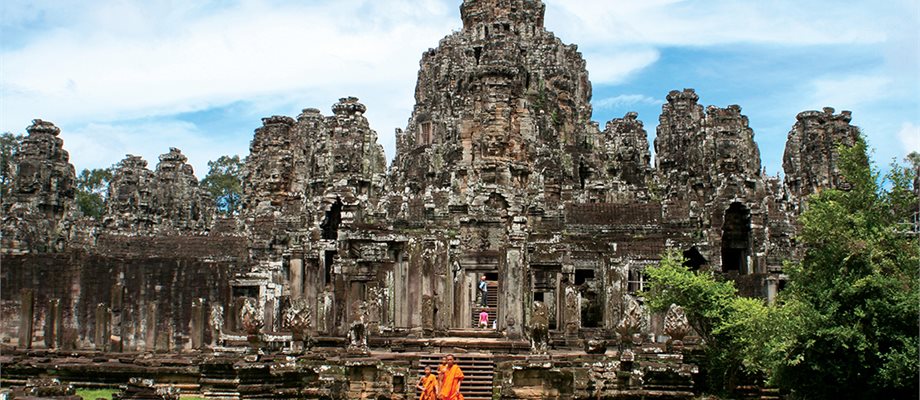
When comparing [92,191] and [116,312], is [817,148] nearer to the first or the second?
[116,312]

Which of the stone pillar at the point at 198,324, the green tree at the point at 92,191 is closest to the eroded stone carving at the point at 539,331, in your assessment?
the stone pillar at the point at 198,324

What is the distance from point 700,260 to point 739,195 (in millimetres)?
2627

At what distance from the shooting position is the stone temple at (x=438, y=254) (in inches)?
904

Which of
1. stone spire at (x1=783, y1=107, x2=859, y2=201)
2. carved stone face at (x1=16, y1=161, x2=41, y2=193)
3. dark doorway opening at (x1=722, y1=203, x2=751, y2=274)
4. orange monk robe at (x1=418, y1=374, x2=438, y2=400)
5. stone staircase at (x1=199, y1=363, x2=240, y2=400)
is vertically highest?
stone spire at (x1=783, y1=107, x2=859, y2=201)

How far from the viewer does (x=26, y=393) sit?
17531mm

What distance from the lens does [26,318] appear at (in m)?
29.0

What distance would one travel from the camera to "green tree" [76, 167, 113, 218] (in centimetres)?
7194

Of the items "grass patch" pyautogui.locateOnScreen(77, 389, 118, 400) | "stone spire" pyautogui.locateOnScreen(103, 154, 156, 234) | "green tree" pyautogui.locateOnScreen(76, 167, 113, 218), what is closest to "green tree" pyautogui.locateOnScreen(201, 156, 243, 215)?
"green tree" pyautogui.locateOnScreen(76, 167, 113, 218)

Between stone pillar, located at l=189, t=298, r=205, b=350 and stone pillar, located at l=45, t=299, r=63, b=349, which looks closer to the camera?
stone pillar, located at l=189, t=298, r=205, b=350

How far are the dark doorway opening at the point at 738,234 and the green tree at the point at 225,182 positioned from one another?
5184 cm

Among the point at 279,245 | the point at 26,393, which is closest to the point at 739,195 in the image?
the point at 279,245

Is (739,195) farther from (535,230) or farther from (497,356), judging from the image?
(497,356)

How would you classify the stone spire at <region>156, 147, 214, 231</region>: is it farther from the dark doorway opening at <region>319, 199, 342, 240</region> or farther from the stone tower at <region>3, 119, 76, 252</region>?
the dark doorway opening at <region>319, 199, 342, 240</region>

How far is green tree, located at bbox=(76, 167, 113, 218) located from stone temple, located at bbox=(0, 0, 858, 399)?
77.6 feet
